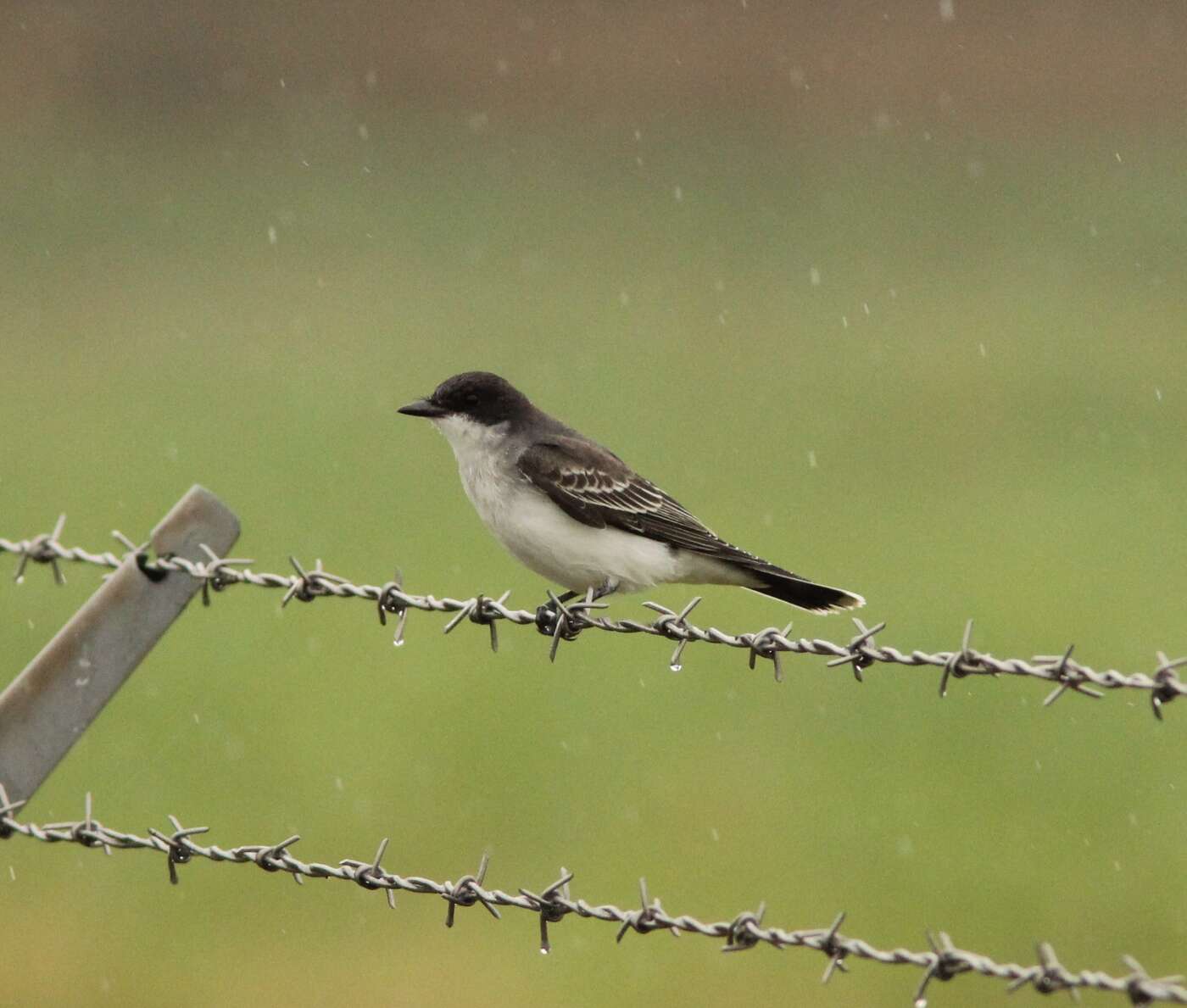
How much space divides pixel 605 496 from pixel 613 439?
17333mm

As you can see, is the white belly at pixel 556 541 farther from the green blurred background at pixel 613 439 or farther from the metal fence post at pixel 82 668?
the green blurred background at pixel 613 439

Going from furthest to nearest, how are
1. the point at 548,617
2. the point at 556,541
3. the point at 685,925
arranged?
the point at 556,541 → the point at 548,617 → the point at 685,925

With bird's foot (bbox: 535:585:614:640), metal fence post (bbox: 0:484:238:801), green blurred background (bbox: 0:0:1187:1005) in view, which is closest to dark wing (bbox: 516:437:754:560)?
bird's foot (bbox: 535:585:614:640)

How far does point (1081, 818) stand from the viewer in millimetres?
12492

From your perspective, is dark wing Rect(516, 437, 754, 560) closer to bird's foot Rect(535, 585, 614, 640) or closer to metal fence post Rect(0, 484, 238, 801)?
bird's foot Rect(535, 585, 614, 640)

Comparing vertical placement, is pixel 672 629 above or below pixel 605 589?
below

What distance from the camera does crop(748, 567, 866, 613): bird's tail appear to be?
621 centimetres

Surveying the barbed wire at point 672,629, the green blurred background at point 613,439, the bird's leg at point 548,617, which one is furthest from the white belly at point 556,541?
the green blurred background at point 613,439

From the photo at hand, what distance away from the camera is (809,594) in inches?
251

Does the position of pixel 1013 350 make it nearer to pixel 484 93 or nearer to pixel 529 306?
pixel 529 306

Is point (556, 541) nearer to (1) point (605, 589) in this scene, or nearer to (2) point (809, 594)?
(1) point (605, 589)

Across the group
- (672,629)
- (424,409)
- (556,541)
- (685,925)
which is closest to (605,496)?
(556,541)

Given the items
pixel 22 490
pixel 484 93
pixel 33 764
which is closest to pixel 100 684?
pixel 33 764

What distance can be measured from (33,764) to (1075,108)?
4020 centimetres
